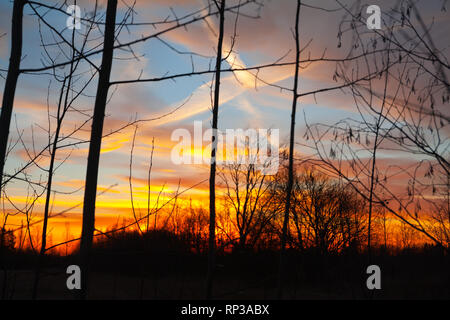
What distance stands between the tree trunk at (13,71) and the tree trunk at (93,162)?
1.55 feet

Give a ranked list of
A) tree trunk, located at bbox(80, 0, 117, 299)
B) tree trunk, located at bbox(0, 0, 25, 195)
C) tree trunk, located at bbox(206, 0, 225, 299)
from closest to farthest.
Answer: tree trunk, located at bbox(0, 0, 25, 195)
tree trunk, located at bbox(80, 0, 117, 299)
tree trunk, located at bbox(206, 0, 225, 299)

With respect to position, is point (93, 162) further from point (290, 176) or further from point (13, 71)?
point (290, 176)

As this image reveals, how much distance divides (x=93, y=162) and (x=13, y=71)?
676mm

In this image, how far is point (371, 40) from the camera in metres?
2.77

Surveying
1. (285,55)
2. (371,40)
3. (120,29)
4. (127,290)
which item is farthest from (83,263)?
(127,290)

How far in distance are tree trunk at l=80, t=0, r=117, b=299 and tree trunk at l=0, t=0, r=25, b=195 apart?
473 millimetres

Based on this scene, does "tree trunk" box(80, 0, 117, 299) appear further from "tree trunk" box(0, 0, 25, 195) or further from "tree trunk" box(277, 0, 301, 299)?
"tree trunk" box(277, 0, 301, 299)

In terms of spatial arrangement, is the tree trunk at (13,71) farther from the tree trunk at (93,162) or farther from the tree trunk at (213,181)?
the tree trunk at (213,181)

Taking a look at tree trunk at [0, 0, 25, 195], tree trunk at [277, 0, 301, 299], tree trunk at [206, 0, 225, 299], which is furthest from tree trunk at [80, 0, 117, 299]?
tree trunk at [277, 0, 301, 299]

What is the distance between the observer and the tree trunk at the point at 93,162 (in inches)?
99.9

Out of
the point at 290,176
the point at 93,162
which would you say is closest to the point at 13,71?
the point at 93,162

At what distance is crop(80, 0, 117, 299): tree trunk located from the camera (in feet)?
8.32
